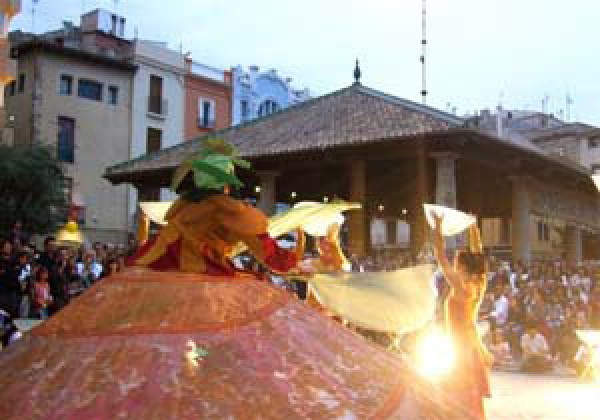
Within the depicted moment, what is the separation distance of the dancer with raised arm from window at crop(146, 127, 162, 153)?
96.8 ft

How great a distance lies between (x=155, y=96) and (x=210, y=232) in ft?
104

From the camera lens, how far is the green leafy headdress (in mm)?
3732

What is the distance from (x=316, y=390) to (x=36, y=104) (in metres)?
29.6

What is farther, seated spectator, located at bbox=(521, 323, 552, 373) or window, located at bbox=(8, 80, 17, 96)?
window, located at bbox=(8, 80, 17, 96)

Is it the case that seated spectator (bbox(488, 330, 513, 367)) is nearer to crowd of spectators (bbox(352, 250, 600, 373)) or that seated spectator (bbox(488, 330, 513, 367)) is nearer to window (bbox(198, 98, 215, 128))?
crowd of spectators (bbox(352, 250, 600, 373))

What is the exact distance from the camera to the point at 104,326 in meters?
3.30

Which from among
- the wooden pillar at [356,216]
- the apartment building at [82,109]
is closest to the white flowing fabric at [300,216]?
the wooden pillar at [356,216]

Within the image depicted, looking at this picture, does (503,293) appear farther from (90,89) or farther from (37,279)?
(90,89)

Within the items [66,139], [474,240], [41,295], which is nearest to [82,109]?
[66,139]

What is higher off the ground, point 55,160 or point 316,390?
point 55,160

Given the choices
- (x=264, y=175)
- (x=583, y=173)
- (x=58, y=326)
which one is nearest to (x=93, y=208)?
(x=264, y=175)

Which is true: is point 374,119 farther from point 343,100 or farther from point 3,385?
point 3,385

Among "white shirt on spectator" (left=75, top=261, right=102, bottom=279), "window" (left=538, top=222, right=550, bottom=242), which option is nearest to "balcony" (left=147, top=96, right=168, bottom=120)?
"window" (left=538, top=222, right=550, bottom=242)

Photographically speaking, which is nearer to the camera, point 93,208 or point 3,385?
point 3,385
